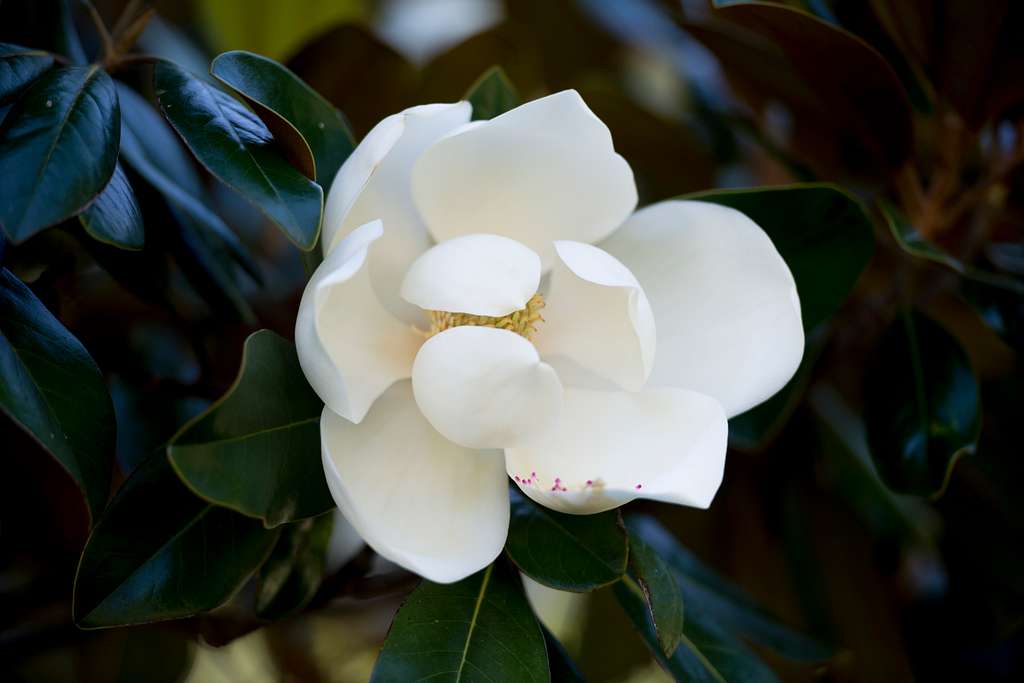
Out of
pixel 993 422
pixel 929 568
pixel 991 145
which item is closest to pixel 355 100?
pixel 991 145

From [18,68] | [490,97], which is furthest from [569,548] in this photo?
[18,68]

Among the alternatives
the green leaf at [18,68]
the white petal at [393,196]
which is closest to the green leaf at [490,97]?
the white petal at [393,196]

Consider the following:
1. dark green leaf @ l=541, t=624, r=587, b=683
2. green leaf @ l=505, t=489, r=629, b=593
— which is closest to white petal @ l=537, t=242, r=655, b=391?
green leaf @ l=505, t=489, r=629, b=593

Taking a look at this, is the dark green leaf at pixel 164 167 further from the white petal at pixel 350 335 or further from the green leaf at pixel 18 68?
the white petal at pixel 350 335

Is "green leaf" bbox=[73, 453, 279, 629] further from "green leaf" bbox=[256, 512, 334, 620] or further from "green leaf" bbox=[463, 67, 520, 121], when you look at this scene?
"green leaf" bbox=[463, 67, 520, 121]

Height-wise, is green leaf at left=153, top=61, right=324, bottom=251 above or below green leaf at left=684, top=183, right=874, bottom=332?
above

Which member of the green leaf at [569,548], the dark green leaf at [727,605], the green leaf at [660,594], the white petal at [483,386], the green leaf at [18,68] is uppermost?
the green leaf at [18,68]

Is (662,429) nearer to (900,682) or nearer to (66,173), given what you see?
(66,173)
